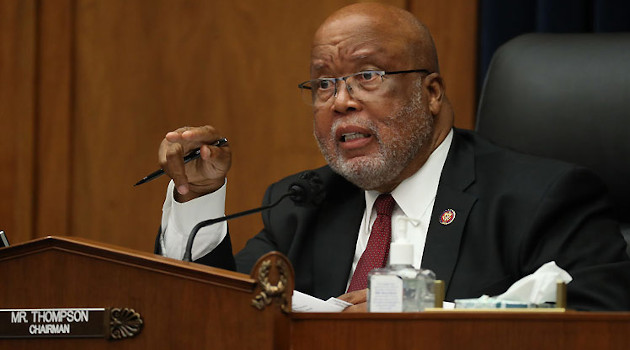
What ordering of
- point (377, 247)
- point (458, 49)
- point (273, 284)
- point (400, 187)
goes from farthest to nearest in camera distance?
point (458, 49), point (400, 187), point (377, 247), point (273, 284)

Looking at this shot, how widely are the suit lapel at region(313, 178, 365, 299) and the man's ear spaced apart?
29 cm

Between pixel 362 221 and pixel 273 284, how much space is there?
108 centimetres

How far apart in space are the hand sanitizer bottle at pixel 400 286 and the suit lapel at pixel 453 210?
0.64m

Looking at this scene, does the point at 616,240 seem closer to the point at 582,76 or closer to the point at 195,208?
the point at 582,76

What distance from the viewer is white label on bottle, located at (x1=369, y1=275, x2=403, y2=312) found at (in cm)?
126

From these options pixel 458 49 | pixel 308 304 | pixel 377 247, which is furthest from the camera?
pixel 458 49

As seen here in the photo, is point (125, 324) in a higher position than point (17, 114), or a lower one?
lower

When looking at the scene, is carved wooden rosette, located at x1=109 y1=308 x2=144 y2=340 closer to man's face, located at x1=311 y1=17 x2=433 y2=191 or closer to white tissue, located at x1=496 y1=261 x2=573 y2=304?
white tissue, located at x1=496 y1=261 x2=573 y2=304

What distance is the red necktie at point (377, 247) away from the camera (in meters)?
2.06

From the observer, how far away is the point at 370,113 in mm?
2172

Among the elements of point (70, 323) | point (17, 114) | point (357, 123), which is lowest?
point (70, 323)

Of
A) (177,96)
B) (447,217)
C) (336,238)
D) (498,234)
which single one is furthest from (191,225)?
(177,96)

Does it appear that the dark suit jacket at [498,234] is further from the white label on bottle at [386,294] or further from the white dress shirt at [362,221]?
the white label on bottle at [386,294]

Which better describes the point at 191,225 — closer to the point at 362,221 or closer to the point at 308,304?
the point at 362,221
